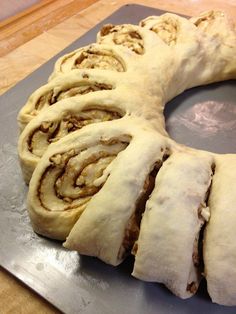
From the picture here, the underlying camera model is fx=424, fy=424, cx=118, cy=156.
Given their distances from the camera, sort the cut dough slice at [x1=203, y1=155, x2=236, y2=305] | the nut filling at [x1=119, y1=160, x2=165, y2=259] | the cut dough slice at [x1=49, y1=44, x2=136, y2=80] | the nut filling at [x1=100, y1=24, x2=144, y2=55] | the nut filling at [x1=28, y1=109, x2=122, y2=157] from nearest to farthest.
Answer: the cut dough slice at [x1=203, y1=155, x2=236, y2=305], the nut filling at [x1=119, y1=160, x2=165, y2=259], the nut filling at [x1=28, y1=109, x2=122, y2=157], the cut dough slice at [x1=49, y1=44, x2=136, y2=80], the nut filling at [x1=100, y1=24, x2=144, y2=55]

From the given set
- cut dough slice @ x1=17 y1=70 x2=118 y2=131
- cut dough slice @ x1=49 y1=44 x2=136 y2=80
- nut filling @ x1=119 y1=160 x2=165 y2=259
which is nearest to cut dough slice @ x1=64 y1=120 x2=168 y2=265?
nut filling @ x1=119 y1=160 x2=165 y2=259

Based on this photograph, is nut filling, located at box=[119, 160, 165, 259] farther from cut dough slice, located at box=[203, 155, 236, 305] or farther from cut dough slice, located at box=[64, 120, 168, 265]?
cut dough slice, located at box=[203, 155, 236, 305]

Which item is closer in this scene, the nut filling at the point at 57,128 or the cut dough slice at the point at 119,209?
the cut dough slice at the point at 119,209

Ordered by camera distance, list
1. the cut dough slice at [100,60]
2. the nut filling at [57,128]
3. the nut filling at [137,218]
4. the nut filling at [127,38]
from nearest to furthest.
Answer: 1. the nut filling at [137,218]
2. the nut filling at [57,128]
3. the cut dough slice at [100,60]
4. the nut filling at [127,38]

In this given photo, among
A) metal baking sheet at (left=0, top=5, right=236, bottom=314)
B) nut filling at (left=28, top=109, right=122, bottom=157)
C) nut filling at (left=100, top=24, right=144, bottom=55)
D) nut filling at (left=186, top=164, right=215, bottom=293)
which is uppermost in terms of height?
nut filling at (left=100, top=24, right=144, bottom=55)

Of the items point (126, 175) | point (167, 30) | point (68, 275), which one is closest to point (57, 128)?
point (126, 175)

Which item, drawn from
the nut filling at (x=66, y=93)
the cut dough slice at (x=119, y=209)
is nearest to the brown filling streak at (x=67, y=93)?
the nut filling at (x=66, y=93)

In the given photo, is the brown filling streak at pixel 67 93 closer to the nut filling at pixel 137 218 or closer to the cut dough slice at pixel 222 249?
the nut filling at pixel 137 218

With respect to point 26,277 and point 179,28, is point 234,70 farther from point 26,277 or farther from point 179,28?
point 26,277
